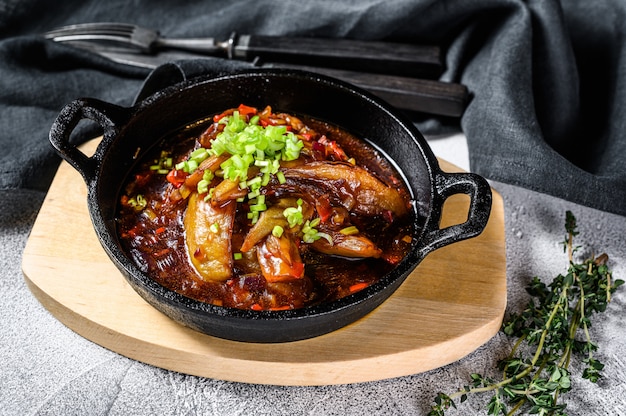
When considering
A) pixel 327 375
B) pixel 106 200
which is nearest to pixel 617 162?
pixel 327 375

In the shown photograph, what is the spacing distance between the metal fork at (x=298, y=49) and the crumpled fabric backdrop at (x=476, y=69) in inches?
7.3

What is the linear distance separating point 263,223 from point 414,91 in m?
1.79

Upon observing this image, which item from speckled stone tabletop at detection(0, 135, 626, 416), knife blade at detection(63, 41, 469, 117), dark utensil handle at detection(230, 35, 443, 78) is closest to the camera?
speckled stone tabletop at detection(0, 135, 626, 416)

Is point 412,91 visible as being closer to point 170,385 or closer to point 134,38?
point 134,38

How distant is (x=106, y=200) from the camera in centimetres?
337

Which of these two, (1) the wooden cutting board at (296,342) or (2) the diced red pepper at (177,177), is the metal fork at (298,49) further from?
(1) the wooden cutting board at (296,342)

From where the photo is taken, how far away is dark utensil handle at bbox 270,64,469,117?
4449 mm

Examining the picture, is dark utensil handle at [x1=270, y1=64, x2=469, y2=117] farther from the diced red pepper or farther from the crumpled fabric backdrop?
the diced red pepper

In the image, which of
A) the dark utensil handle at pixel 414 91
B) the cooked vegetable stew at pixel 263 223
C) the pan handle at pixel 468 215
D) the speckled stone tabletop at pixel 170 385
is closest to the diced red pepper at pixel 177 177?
the cooked vegetable stew at pixel 263 223

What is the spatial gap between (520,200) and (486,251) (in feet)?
2.78

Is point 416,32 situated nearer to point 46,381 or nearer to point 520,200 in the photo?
point 520,200

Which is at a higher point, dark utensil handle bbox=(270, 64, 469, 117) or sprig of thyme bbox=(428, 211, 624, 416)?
dark utensil handle bbox=(270, 64, 469, 117)

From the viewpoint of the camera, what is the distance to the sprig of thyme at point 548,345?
10.2ft

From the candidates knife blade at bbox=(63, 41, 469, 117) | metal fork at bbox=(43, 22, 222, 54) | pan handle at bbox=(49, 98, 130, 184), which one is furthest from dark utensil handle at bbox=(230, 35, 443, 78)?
pan handle at bbox=(49, 98, 130, 184)
